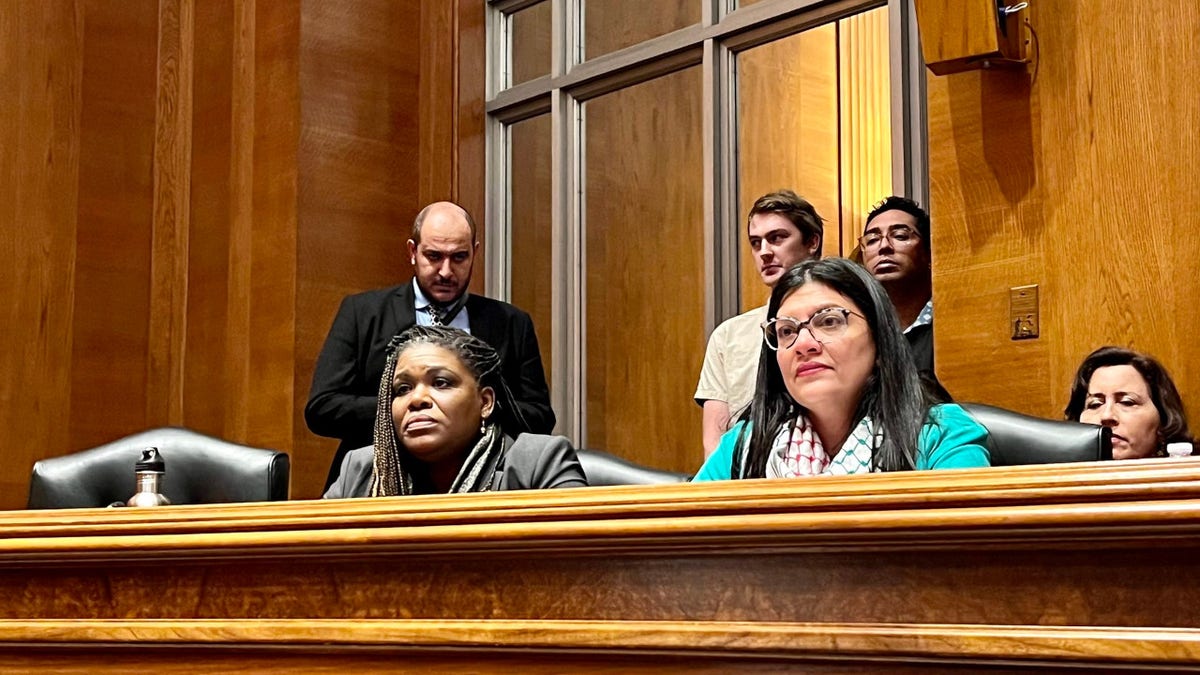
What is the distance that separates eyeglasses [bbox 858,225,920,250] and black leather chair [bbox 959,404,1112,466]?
3.77 ft

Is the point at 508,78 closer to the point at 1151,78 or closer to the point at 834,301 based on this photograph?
the point at 1151,78

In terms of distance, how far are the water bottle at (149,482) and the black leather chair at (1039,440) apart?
1199 mm

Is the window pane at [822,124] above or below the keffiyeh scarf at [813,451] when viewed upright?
above

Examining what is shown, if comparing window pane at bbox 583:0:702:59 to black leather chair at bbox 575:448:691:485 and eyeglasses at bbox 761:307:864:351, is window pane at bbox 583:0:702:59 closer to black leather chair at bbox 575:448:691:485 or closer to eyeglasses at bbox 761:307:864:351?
black leather chair at bbox 575:448:691:485

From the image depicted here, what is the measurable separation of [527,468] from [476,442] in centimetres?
11

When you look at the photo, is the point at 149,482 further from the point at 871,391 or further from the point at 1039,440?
the point at 1039,440

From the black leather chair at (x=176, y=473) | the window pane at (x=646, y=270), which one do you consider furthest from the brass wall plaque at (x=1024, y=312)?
the black leather chair at (x=176, y=473)

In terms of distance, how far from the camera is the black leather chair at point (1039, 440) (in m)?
2.22

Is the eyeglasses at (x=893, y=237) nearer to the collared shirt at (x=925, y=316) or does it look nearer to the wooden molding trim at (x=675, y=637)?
the collared shirt at (x=925, y=316)

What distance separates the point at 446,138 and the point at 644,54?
2.75 feet

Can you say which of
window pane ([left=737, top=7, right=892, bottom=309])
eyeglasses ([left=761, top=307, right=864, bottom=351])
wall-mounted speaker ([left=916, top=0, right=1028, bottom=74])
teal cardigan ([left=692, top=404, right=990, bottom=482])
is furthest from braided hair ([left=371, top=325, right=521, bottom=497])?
window pane ([left=737, top=7, right=892, bottom=309])

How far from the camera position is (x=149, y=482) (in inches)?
88.7

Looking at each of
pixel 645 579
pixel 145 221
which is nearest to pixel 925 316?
pixel 645 579

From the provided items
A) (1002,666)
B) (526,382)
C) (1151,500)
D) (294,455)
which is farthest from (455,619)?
(294,455)
